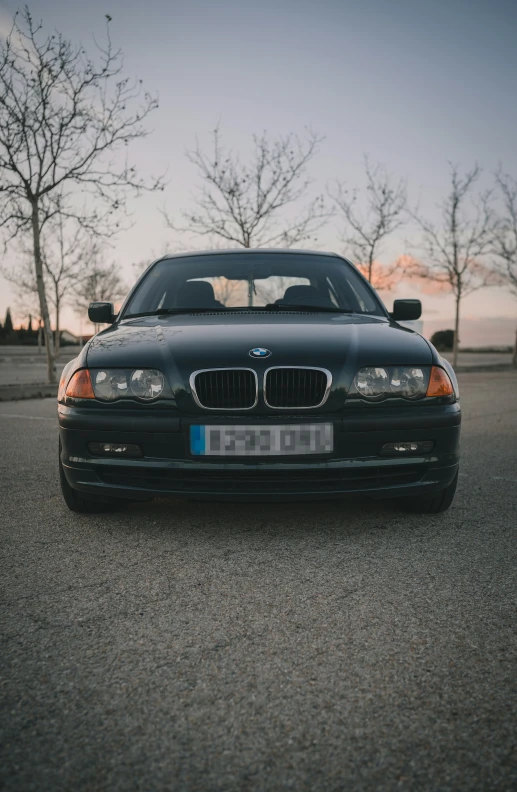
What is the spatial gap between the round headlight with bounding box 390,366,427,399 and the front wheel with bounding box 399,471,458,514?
1.77ft

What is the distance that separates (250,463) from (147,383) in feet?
1.91

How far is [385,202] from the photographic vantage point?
21047mm

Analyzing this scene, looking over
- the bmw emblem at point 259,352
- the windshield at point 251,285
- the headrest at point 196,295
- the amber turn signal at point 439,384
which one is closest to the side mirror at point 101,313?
the windshield at point 251,285

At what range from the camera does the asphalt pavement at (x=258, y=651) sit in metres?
1.26

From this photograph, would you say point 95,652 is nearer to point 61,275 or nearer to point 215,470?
point 215,470

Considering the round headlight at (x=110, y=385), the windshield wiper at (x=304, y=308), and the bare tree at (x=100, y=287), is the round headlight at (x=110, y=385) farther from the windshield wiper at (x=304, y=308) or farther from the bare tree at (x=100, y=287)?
the bare tree at (x=100, y=287)

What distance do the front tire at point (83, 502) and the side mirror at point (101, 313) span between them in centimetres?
124

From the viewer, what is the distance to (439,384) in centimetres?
283

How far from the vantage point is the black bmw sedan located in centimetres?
261

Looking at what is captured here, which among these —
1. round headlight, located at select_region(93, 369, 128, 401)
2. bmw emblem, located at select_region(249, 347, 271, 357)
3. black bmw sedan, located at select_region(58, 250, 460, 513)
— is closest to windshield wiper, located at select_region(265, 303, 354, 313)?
black bmw sedan, located at select_region(58, 250, 460, 513)

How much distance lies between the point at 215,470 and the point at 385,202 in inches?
795

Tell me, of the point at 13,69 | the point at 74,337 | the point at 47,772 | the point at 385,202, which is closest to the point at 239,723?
the point at 47,772

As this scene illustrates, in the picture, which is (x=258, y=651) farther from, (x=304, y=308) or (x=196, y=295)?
(x=196, y=295)


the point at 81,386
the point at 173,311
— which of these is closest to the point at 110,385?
the point at 81,386
